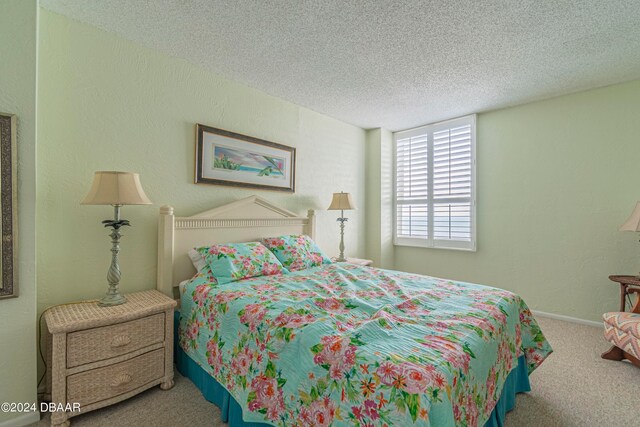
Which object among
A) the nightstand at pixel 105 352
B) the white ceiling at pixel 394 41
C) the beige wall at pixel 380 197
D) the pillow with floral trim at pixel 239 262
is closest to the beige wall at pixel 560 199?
the white ceiling at pixel 394 41

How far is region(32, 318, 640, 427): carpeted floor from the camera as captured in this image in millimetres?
1643

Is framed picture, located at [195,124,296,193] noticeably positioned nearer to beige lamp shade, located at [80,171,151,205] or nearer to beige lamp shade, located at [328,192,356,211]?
beige lamp shade, located at [328,192,356,211]

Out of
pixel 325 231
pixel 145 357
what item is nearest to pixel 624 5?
pixel 325 231

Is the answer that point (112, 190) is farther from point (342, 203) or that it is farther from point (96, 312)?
point (342, 203)

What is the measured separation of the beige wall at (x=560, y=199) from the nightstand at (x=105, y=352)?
3579 millimetres

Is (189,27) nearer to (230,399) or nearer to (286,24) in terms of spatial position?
(286,24)

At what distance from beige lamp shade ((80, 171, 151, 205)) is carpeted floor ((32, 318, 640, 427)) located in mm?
1246

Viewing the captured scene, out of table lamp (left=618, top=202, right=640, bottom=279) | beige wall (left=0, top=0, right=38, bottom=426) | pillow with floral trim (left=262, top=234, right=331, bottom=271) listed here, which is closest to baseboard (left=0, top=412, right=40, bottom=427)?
beige wall (left=0, top=0, right=38, bottom=426)

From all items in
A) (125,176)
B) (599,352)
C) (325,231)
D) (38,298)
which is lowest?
(599,352)

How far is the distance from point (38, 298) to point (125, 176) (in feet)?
3.19

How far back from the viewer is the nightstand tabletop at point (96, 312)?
1.58m

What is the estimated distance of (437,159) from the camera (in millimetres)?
4102

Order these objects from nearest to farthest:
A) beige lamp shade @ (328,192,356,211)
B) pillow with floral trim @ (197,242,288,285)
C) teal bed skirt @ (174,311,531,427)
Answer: teal bed skirt @ (174,311,531,427), pillow with floral trim @ (197,242,288,285), beige lamp shade @ (328,192,356,211)

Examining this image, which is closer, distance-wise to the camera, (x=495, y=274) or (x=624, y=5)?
(x=624, y=5)
